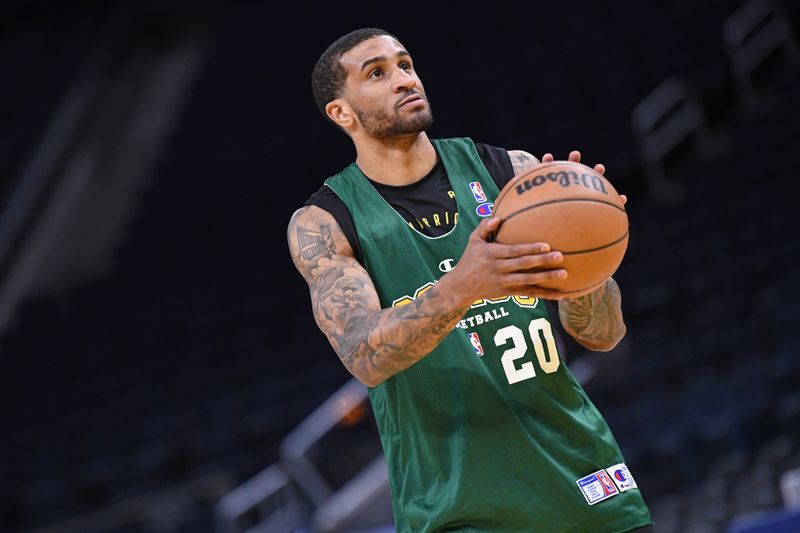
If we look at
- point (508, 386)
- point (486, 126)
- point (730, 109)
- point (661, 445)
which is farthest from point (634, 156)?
point (508, 386)

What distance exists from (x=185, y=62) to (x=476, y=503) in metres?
15.6

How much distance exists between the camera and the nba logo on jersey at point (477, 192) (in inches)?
115

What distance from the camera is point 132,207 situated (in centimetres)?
1552

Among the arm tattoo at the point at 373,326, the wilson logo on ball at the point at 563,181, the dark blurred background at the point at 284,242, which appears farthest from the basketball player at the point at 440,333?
the dark blurred background at the point at 284,242

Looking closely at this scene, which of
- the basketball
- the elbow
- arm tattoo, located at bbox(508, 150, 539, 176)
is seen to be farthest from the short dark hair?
the elbow

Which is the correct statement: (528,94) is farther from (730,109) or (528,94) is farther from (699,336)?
(699,336)

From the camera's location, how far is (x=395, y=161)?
297 centimetres

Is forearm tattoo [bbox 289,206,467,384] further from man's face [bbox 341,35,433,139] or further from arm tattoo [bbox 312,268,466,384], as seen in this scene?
man's face [bbox 341,35,433,139]

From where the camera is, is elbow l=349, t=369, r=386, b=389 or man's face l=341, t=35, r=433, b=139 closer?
elbow l=349, t=369, r=386, b=389

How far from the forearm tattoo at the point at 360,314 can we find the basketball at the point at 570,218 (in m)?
0.23

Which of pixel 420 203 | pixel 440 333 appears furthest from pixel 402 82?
pixel 440 333

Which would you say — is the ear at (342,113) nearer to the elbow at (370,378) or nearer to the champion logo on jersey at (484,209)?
the champion logo on jersey at (484,209)

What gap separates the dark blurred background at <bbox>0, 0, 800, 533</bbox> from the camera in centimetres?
740

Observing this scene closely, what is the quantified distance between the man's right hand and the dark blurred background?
9.55ft
